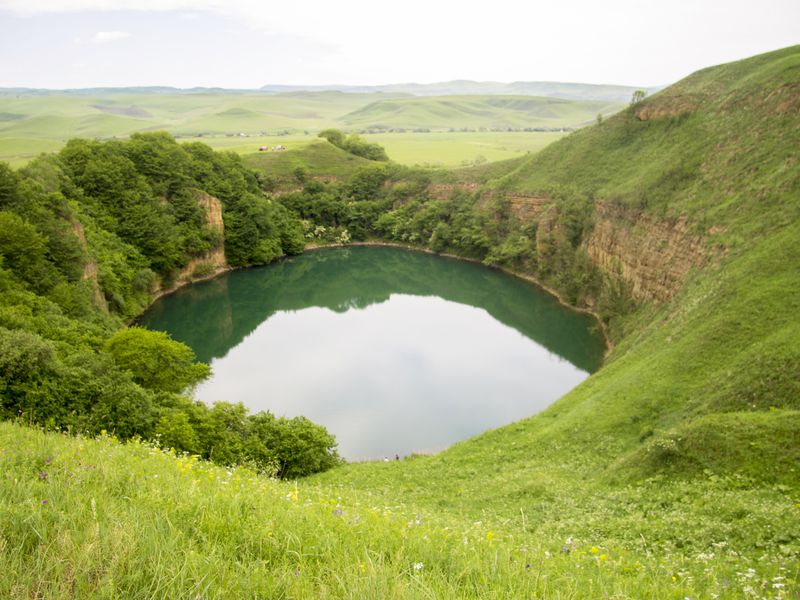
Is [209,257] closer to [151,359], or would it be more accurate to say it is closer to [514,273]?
[514,273]

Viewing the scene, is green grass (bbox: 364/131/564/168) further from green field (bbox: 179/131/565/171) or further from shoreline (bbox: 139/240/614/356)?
shoreline (bbox: 139/240/614/356)

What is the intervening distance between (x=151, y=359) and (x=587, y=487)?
20.0 m

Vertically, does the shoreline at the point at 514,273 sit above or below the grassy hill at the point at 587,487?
below

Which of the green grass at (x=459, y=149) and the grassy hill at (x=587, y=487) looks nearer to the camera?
the grassy hill at (x=587, y=487)

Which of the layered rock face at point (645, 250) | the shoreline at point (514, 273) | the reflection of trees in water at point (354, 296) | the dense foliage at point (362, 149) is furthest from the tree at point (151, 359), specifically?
the dense foliage at point (362, 149)

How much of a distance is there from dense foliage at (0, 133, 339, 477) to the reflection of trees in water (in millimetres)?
3129

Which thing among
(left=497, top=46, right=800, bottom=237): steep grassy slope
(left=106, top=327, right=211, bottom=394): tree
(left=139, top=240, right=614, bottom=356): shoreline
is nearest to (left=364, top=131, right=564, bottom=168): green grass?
(left=139, top=240, right=614, bottom=356): shoreline

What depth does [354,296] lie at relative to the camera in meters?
54.5

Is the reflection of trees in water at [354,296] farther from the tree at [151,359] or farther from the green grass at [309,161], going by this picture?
the green grass at [309,161]

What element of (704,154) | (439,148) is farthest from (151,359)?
(439,148)

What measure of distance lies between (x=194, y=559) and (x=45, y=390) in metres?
15.8

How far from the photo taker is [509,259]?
2291 inches

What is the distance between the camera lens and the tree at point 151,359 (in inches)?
992

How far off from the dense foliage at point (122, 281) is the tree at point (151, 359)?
0.06m
